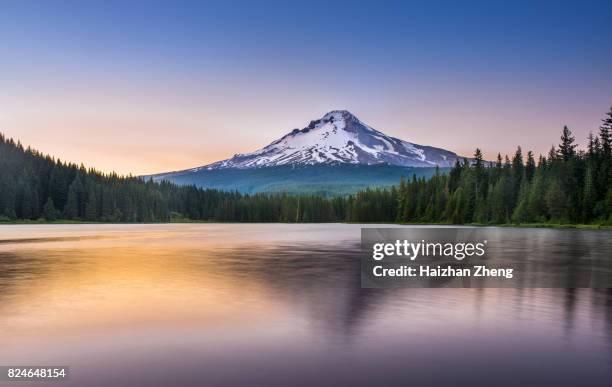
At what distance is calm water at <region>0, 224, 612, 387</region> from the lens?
39.3 feet

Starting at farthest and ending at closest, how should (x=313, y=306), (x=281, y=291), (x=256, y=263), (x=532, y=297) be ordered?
(x=256, y=263) < (x=281, y=291) < (x=532, y=297) < (x=313, y=306)

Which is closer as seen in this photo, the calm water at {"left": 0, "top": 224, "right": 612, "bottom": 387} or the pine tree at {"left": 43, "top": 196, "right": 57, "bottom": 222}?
the calm water at {"left": 0, "top": 224, "right": 612, "bottom": 387}

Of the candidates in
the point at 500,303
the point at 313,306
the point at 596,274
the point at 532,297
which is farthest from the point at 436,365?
the point at 596,274

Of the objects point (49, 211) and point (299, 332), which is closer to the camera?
point (299, 332)

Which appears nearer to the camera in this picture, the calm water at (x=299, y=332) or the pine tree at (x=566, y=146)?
the calm water at (x=299, y=332)

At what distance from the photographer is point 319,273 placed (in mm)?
32781

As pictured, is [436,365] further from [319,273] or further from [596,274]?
[596,274]

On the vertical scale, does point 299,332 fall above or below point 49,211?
below

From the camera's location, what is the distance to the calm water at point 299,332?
12.0 m

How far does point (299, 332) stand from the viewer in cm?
1627

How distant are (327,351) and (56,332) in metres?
8.45

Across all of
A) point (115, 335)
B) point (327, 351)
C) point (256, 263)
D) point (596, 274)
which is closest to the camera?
point (327, 351)

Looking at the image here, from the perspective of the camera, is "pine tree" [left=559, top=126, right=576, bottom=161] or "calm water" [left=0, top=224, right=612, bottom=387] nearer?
"calm water" [left=0, top=224, right=612, bottom=387]

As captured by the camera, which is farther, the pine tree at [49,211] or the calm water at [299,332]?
the pine tree at [49,211]
